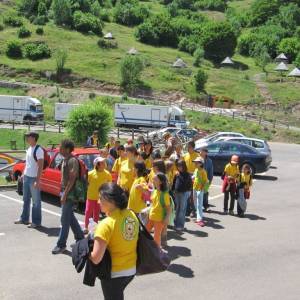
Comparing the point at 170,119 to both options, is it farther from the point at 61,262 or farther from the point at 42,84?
the point at 61,262

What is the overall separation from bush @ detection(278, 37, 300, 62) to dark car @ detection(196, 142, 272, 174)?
72.9m

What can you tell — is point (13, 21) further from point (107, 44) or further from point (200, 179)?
point (200, 179)

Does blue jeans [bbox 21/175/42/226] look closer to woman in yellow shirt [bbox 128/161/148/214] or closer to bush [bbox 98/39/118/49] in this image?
woman in yellow shirt [bbox 128/161/148/214]

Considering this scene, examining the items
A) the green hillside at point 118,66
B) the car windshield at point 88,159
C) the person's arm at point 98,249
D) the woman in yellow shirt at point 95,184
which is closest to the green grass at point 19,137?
the green hillside at point 118,66

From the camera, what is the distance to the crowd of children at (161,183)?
892 centimetres

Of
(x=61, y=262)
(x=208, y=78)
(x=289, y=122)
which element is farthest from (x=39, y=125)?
(x=61, y=262)

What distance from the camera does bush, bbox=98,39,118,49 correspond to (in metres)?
79.1

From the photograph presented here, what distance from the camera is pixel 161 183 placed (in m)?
8.80

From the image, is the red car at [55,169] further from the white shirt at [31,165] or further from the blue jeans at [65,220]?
the blue jeans at [65,220]

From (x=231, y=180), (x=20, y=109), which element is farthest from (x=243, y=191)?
(x=20, y=109)

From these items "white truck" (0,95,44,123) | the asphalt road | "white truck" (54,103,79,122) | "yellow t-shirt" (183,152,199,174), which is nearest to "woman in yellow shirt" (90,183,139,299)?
the asphalt road

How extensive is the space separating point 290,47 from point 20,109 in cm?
5527

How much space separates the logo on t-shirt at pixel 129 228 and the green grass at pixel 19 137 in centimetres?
3368

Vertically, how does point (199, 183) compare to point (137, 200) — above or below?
below
